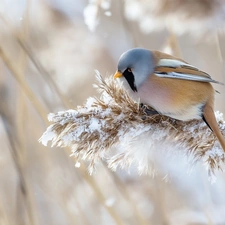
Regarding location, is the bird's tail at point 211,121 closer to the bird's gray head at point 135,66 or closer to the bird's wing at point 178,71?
the bird's wing at point 178,71

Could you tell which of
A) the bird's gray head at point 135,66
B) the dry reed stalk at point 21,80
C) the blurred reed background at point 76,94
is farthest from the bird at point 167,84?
the dry reed stalk at point 21,80

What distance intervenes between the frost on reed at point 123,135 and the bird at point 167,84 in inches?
3.1

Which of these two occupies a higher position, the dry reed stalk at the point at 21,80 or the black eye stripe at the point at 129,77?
the dry reed stalk at the point at 21,80


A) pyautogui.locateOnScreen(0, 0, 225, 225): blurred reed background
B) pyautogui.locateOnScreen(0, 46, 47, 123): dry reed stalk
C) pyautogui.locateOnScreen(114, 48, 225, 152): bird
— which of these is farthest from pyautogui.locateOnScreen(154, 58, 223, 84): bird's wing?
pyautogui.locateOnScreen(0, 46, 47, 123): dry reed stalk

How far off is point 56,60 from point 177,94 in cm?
85

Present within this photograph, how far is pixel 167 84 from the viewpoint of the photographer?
1160 millimetres

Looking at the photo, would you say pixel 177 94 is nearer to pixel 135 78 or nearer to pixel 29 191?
pixel 135 78

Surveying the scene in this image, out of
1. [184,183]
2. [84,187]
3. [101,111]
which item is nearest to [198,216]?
[184,183]

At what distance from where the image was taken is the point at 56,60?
1.83 m

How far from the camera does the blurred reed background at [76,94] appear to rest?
1246 mm

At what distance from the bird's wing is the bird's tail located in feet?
0.27

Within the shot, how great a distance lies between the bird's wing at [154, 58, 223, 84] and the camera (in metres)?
1.12

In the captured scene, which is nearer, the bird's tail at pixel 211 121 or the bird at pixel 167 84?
the bird's tail at pixel 211 121

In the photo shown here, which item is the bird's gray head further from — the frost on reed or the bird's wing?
the frost on reed
